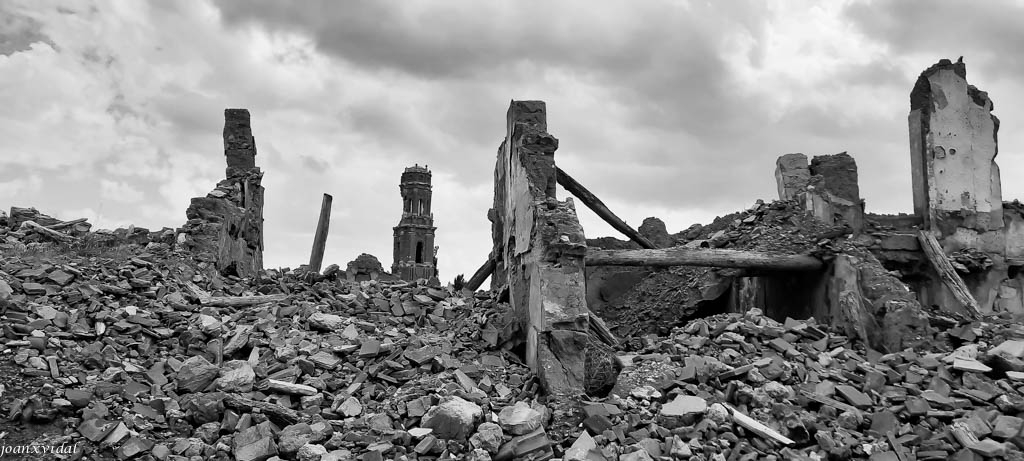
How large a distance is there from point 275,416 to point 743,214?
7716 millimetres

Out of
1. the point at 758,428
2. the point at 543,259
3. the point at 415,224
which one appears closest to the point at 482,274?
the point at 543,259

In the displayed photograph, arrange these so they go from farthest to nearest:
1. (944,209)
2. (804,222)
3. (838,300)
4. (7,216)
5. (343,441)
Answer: (944,209)
(7,216)
(804,222)
(838,300)
(343,441)

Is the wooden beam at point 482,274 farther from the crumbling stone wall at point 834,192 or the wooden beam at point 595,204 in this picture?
the crumbling stone wall at point 834,192

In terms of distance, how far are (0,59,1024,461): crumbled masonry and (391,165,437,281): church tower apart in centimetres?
2437

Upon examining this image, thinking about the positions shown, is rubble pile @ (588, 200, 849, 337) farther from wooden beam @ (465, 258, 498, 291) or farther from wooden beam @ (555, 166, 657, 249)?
wooden beam @ (465, 258, 498, 291)

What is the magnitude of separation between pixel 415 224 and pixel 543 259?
96.7ft

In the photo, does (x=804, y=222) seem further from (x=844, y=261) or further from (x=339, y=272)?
(x=339, y=272)

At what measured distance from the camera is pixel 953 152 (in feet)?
39.3

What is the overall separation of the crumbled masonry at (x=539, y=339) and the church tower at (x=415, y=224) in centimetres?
2437

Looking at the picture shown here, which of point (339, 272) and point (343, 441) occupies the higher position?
point (339, 272)

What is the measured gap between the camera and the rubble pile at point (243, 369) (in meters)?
6.06

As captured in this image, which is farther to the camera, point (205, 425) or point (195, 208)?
point (195, 208)

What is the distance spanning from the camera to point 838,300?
30.9 feet

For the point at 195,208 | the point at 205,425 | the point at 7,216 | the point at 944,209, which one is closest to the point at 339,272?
the point at 195,208
